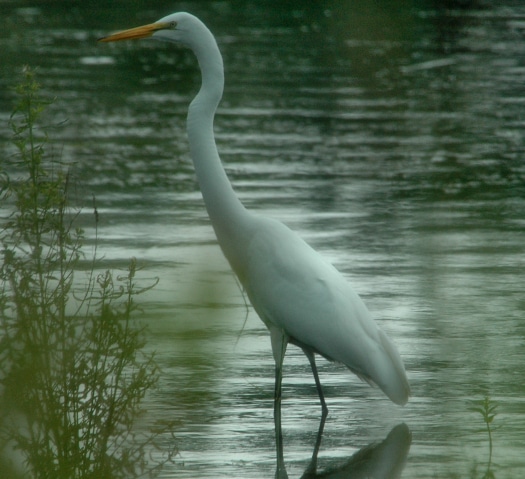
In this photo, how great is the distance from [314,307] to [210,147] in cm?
84

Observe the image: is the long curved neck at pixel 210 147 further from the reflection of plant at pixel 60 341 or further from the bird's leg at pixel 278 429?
the reflection of plant at pixel 60 341

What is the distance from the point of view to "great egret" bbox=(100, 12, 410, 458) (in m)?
4.86

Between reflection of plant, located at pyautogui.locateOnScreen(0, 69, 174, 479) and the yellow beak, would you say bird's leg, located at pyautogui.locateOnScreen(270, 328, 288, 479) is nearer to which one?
reflection of plant, located at pyautogui.locateOnScreen(0, 69, 174, 479)

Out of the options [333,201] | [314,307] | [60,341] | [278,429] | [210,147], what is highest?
[60,341]

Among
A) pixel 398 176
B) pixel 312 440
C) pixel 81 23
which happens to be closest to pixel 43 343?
pixel 312 440

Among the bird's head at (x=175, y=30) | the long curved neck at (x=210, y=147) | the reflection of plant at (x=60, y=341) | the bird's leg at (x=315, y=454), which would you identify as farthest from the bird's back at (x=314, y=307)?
the reflection of plant at (x=60, y=341)

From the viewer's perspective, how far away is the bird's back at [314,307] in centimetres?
473

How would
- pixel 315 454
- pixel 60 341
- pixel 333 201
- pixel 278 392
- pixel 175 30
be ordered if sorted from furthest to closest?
pixel 333 201, pixel 175 30, pixel 278 392, pixel 315 454, pixel 60 341

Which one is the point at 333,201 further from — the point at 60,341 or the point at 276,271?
the point at 60,341

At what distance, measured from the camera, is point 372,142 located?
39.0ft

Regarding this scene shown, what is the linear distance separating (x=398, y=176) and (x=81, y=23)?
37.6 ft

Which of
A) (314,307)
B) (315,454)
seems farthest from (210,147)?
(315,454)

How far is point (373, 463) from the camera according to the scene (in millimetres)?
4445

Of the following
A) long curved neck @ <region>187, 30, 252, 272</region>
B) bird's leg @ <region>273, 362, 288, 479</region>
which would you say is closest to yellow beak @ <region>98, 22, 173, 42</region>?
long curved neck @ <region>187, 30, 252, 272</region>
